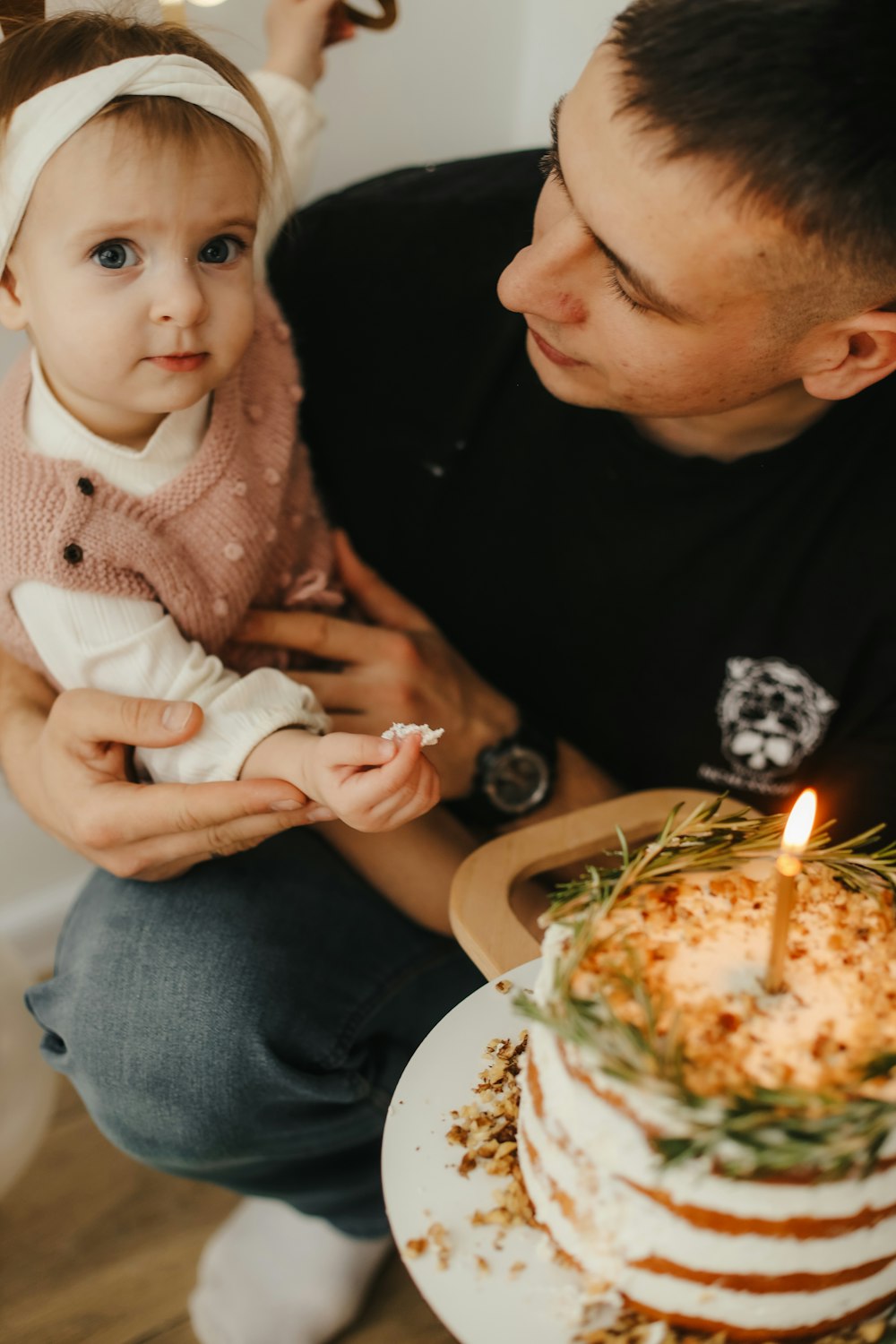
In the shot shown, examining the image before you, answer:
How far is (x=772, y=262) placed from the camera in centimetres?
73

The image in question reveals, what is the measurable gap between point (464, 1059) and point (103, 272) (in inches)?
22.5

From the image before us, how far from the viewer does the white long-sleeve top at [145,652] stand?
82 cm

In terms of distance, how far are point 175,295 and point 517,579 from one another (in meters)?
0.50

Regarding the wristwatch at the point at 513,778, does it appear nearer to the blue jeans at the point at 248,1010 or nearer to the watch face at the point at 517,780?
the watch face at the point at 517,780

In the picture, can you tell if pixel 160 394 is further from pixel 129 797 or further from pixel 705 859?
pixel 705 859

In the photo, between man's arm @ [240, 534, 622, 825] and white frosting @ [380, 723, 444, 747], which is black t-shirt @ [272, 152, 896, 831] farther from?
white frosting @ [380, 723, 444, 747]

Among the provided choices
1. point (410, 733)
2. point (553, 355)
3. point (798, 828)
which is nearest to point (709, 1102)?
point (798, 828)

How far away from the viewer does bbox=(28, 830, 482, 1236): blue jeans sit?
94 cm

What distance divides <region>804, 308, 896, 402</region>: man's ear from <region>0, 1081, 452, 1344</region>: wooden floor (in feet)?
3.64

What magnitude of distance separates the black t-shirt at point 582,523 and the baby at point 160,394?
158 millimetres

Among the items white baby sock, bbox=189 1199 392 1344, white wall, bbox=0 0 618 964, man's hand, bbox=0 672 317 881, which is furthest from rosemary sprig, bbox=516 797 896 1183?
white baby sock, bbox=189 1199 392 1344

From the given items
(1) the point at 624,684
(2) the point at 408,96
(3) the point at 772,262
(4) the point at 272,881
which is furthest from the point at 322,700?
(2) the point at 408,96

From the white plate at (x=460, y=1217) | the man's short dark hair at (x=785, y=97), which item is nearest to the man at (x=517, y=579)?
the man's short dark hair at (x=785, y=97)

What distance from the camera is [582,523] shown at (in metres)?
1.10
